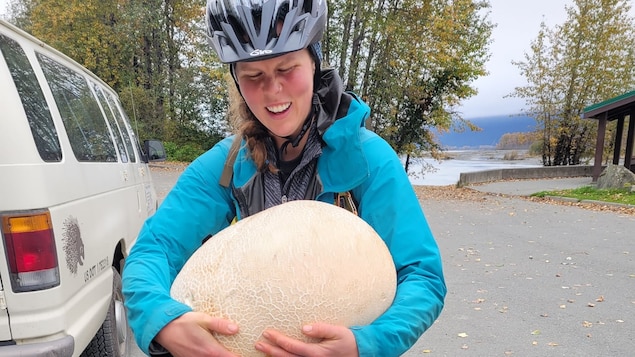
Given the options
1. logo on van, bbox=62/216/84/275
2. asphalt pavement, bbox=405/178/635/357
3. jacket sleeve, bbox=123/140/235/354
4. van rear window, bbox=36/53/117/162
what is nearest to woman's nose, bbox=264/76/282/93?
jacket sleeve, bbox=123/140/235/354

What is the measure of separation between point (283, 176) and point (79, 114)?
225 centimetres

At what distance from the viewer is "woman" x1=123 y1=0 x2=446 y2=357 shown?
121cm

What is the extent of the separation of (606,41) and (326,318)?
29227 millimetres

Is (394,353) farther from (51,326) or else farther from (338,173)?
(51,326)

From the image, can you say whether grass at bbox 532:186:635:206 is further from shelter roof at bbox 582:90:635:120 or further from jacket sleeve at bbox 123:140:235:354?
jacket sleeve at bbox 123:140:235:354

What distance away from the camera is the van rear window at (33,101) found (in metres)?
2.21

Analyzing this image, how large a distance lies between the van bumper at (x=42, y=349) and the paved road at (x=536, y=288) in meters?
2.71

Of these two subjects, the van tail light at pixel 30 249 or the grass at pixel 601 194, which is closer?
the van tail light at pixel 30 249

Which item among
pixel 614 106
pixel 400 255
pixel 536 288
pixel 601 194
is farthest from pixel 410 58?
pixel 400 255

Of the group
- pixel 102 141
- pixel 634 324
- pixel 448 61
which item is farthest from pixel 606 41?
pixel 102 141

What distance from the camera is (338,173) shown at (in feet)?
4.70

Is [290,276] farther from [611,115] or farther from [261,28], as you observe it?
[611,115]

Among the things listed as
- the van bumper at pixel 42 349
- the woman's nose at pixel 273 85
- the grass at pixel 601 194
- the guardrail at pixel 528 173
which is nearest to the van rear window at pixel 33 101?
the van bumper at pixel 42 349

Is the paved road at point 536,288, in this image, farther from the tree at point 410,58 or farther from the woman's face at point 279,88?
the tree at point 410,58
